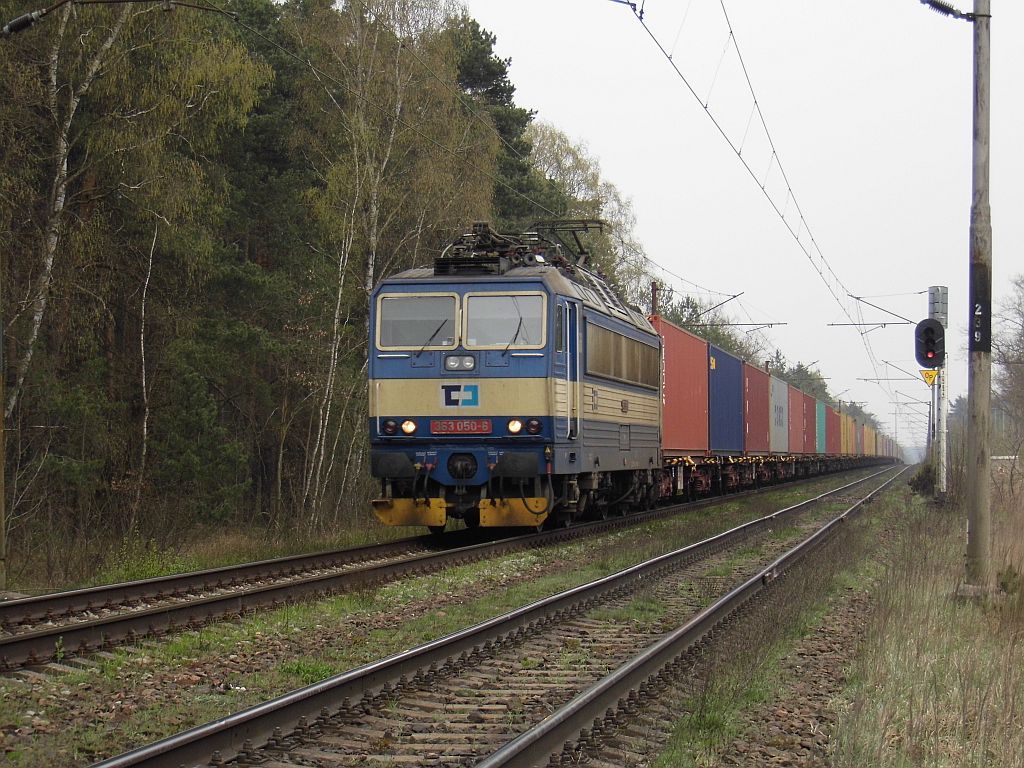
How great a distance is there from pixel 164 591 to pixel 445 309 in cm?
537

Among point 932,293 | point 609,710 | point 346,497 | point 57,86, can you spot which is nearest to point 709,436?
point 932,293

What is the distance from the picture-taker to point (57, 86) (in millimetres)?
17109

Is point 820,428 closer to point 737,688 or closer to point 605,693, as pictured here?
point 737,688

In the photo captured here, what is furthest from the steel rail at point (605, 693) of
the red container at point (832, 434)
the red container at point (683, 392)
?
the red container at point (832, 434)

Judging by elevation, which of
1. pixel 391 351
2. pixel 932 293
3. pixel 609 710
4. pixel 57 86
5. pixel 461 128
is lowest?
pixel 609 710

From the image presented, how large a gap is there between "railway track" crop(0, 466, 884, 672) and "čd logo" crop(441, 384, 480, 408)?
1.65 meters

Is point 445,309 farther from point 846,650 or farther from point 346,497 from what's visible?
point 346,497

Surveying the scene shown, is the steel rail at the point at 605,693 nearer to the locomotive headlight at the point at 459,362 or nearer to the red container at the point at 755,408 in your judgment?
the locomotive headlight at the point at 459,362

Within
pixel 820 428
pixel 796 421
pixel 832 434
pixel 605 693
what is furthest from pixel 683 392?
pixel 832 434

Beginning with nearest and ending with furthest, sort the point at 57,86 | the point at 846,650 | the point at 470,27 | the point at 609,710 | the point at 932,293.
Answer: the point at 609,710, the point at 846,650, the point at 57,86, the point at 932,293, the point at 470,27

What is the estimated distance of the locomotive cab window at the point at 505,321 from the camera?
13.9 meters

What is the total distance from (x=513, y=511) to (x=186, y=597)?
195 inches

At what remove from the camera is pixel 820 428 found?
45781 mm

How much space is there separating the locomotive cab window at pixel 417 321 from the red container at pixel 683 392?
6.79 m
